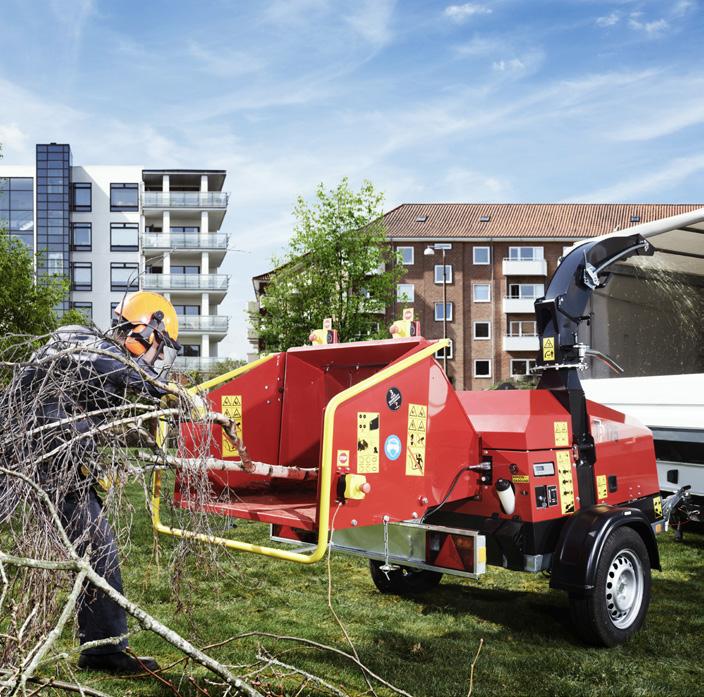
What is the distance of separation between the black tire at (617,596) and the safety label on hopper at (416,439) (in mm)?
1246

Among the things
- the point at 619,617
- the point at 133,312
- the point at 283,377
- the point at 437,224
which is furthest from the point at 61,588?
the point at 437,224

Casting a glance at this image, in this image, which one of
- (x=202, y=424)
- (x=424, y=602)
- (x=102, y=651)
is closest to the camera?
(x=202, y=424)

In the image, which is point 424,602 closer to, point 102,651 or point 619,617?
point 619,617

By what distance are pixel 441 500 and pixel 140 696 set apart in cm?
179

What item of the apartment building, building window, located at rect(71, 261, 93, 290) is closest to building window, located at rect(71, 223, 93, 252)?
the apartment building

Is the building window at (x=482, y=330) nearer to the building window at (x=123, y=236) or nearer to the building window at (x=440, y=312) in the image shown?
the building window at (x=440, y=312)

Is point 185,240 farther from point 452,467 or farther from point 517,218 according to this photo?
point 452,467

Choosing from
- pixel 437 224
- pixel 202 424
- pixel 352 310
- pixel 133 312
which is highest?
pixel 437 224

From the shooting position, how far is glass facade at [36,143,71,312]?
5756 cm

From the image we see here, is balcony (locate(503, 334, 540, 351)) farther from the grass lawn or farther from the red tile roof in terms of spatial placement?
the grass lawn

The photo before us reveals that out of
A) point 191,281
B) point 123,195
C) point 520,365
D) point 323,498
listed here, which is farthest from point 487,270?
point 323,498

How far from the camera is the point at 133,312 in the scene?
4660 mm

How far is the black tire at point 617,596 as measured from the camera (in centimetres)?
471

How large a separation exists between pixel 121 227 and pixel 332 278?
3588 centimetres
